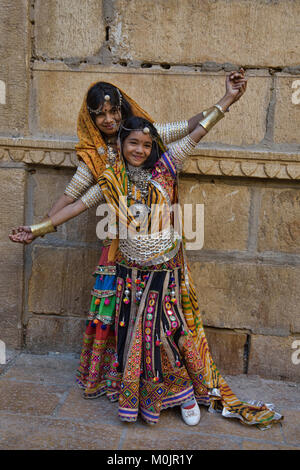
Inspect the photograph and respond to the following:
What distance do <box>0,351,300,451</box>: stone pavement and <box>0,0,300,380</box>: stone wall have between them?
1.82 feet

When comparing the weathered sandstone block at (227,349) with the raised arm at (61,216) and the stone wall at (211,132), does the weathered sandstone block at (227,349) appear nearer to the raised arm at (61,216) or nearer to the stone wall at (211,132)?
the stone wall at (211,132)

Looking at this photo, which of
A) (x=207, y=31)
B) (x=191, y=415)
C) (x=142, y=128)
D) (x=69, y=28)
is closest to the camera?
(x=142, y=128)

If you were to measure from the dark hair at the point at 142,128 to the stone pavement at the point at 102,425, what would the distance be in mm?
1427

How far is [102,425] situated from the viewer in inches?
87.7

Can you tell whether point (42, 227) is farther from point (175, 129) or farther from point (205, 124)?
point (205, 124)

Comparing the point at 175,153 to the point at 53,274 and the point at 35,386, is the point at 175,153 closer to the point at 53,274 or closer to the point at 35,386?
the point at 53,274

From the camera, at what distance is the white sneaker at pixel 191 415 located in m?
2.25

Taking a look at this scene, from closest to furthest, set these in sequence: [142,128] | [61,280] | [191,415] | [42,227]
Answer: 1. [142,128]
2. [191,415]
3. [42,227]
4. [61,280]

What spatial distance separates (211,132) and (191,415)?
1.77 meters

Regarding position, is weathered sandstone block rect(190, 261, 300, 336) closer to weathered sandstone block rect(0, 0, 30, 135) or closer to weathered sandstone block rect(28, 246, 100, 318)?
weathered sandstone block rect(28, 246, 100, 318)

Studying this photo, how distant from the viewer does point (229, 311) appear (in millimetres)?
2867

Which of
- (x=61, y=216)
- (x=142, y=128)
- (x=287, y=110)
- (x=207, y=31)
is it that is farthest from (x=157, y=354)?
(x=207, y=31)
